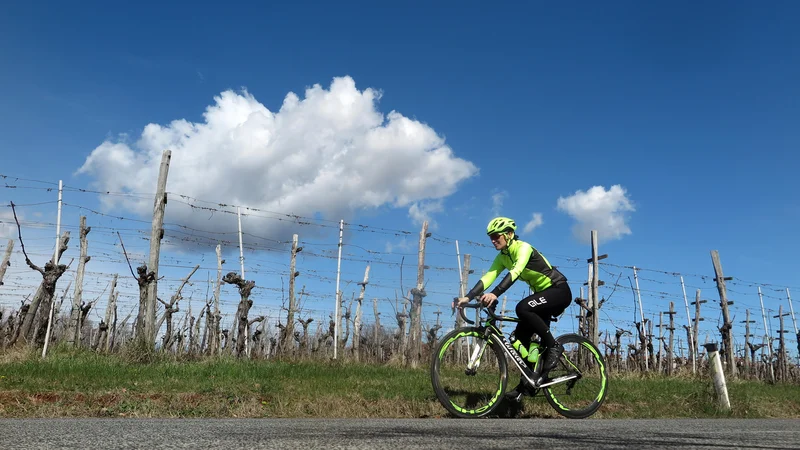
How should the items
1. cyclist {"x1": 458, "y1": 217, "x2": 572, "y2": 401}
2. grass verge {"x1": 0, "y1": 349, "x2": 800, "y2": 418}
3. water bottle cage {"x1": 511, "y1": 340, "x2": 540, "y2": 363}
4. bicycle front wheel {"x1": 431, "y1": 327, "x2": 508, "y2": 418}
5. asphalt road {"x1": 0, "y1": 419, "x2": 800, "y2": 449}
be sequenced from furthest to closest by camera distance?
1. grass verge {"x1": 0, "y1": 349, "x2": 800, "y2": 418}
2. water bottle cage {"x1": 511, "y1": 340, "x2": 540, "y2": 363}
3. cyclist {"x1": 458, "y1": 217, "x2": 572, "y2": 401}
4. bicycle front wheel {"x1": 431, "y1": 327, "x2": 508, "y2": 418}
5. asphalt road {"x1": 0, "y1": 419, "x2": 800, "y2": 449}

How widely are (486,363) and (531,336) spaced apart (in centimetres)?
60

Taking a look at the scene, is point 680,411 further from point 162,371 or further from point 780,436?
point 162,371

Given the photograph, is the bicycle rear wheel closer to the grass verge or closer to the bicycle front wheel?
the grass verge

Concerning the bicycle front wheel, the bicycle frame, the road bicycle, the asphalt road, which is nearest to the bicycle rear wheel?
the road bicycle

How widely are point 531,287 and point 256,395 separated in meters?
3.67

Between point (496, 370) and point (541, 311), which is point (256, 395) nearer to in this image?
point (496, 370)

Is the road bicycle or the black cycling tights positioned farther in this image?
the black cycling tights

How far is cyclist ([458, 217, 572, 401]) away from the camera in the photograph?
6.38m

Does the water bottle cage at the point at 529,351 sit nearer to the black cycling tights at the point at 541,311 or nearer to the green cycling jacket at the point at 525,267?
the black cycling tights at the point at 541,311

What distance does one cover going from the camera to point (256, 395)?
748cm

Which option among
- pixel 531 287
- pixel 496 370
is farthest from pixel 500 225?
pixel 496 370

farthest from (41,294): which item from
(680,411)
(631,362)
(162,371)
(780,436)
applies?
(631,362)

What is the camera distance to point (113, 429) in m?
3.79

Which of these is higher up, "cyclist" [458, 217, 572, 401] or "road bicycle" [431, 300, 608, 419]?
"cyclist" [458, 217, 572, 401]
